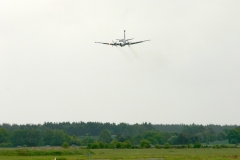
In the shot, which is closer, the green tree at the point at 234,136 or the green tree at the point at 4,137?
the green tree at the point at 4,137

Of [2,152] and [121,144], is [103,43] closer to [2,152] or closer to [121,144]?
[2,152]

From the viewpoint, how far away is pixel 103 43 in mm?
76438

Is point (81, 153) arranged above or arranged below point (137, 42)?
below

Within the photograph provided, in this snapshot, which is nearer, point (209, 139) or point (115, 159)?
point (115, 159)

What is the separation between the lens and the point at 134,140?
164m

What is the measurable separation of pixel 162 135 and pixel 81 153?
7971cm

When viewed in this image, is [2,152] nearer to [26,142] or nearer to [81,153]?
[81,153]

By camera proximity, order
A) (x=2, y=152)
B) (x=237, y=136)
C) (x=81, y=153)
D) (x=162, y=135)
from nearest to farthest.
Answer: (x=2, y=152) < (x=81, y=153) < (x=237, y=136) < (x=162, y=135)

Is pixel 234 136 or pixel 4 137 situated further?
pixel 234 136

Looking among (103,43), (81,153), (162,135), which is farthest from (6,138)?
(103,43)

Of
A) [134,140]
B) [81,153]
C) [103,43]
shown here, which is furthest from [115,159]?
[134,140]

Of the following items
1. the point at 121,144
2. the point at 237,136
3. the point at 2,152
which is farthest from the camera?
the point at 237,136

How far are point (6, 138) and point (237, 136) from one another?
64.0m

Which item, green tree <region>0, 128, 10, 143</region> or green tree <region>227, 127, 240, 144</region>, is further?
green tree <region>227, 127, 240, 144</region>
